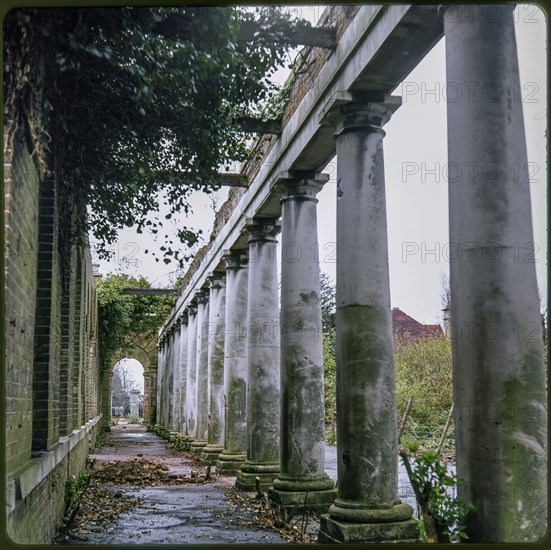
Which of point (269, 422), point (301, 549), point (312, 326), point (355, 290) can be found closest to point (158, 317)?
point (269, 422)

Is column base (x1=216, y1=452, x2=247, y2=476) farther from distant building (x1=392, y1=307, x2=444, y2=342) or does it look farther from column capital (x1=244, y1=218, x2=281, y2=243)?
distant building (x1=392, y1=307, x2=444, y2=342)

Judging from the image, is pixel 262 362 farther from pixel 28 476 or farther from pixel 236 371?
pixel 28 476

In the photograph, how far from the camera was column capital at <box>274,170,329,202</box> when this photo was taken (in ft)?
35.4

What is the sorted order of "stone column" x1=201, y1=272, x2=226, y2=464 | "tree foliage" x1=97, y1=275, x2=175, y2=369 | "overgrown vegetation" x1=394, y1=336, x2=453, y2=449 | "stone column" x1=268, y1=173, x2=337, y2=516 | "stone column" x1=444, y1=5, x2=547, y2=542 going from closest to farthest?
"stone column" x1=444, y1=5, x2=547, y2=542
"stone column" x1=268, y1=173, x2=337, y2=516
"stone column" x1=201, y1=272, x2=226, y2=464
"overgrown vegetation" x1=394, y1=336, x2=453, y2=449
"tree foliage" x1=97, y1=275, x2=175, y2=369

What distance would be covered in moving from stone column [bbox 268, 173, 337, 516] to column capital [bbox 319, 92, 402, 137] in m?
2.67

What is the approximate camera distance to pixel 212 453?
1792 centimetres

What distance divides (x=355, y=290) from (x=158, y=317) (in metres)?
25.2

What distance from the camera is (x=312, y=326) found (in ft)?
34.7

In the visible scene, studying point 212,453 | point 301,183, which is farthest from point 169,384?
point 301,183

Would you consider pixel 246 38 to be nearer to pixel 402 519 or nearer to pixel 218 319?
pixel 402 519

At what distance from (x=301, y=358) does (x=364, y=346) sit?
9.53ft

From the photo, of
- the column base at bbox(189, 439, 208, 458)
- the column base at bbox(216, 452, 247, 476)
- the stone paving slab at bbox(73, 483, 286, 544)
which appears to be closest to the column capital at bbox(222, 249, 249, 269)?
the column base at bbox(216, 452, 247, 476)

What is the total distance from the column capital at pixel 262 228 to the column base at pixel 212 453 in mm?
6853

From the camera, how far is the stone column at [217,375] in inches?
724
